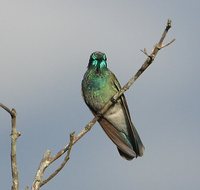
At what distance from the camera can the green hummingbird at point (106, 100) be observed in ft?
34.8

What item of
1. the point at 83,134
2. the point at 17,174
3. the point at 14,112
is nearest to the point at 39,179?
the point at 17,174

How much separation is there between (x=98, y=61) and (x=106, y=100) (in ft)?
2.37

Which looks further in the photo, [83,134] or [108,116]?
[108,116]

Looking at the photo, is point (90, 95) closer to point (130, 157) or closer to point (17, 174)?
point (130, 157)

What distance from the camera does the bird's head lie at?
434 inches

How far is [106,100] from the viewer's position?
11.1m

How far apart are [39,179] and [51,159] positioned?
36 cm

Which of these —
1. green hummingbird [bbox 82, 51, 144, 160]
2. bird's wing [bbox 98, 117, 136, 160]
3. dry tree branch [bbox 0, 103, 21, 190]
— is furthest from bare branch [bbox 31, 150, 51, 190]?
green hummingbird [bbox 82, 51, 144, 160]

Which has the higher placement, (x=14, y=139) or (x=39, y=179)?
(x=14, y=139)

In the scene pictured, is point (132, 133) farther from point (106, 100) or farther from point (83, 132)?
point (83, 132)

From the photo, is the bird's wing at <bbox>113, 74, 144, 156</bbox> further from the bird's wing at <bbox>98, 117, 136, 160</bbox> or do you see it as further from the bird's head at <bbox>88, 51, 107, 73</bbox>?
the bird's head at <bbox>88, 51, 107, 73</bbox>

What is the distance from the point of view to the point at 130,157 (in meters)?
9.68

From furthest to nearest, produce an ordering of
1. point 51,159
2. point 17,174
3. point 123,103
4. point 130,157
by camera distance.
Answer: point 123,103, point 130,157, point 51,159, point 17,174

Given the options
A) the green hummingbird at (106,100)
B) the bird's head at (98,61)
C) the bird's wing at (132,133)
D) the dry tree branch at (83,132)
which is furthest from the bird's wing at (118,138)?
the dry tree branch at (83,132)
